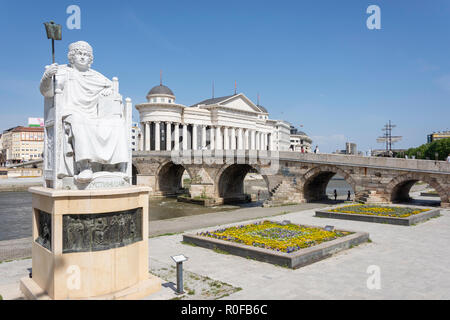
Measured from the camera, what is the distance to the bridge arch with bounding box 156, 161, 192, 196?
37.2m

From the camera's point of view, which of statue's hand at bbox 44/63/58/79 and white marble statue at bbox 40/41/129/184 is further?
statue's hand at bbox 44/63/58/79

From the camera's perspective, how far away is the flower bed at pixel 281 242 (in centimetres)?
858

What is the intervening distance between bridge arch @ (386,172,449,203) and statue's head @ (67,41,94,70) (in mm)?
19913

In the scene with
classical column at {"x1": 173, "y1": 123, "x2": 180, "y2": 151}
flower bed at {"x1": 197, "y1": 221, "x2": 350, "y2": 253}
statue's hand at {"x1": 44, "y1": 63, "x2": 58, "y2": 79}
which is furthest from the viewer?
classical column at {"x1": 173, "y1": 123, "x2": 180, "y2": 151}

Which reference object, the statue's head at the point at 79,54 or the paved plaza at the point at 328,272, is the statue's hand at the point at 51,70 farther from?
the paved plaza at the point at 328,272

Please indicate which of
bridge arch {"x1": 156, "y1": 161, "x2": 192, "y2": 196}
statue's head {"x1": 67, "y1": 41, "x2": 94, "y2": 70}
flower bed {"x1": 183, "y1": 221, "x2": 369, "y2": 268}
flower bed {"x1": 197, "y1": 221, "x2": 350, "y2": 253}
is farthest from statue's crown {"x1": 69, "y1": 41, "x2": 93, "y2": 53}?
bridge arch {"x1": 156, "y1": 161, "x2": 192, "y2": 196}

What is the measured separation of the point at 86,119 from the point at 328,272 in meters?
6.27

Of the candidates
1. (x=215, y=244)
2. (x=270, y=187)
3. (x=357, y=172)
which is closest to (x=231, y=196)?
(x=270, y=187)

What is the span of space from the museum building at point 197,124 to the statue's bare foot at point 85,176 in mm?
42690

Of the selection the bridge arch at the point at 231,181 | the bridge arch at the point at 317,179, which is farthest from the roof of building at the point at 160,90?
the bridge arch at the point at 317,179

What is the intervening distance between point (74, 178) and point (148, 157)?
107 ft

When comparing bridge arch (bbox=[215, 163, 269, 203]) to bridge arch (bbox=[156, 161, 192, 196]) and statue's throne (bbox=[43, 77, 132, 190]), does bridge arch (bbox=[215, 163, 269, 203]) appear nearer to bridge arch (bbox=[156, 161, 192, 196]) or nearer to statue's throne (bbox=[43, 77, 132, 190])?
bridge arch (bbox=[156, 161, 192, 196])

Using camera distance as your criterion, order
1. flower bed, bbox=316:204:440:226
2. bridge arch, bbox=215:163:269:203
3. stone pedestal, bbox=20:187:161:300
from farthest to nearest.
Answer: bridge arch, bbox=215:163:269:203, flower bed, bbox=316:204:440:226, stone pedestal, bbox=20:187:161:300

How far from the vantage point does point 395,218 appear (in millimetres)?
Result: 14141
